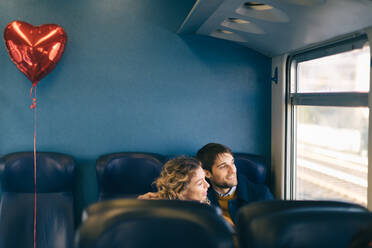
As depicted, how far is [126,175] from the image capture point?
2598mm

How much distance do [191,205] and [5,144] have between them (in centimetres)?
235

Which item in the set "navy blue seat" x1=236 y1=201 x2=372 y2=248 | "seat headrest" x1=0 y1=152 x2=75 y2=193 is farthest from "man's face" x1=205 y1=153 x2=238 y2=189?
"navy blue seat" x1=236 y1=201 x2=372 y2=248

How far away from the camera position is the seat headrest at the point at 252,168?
2711mm

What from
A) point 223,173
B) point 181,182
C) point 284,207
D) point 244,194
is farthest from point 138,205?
point 244,194

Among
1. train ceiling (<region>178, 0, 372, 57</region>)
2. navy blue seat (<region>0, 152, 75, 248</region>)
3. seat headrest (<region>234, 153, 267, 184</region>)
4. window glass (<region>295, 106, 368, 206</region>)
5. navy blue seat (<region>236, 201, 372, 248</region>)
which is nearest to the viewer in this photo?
navy blue seat (<region>236, 201, 372, 248</region>)

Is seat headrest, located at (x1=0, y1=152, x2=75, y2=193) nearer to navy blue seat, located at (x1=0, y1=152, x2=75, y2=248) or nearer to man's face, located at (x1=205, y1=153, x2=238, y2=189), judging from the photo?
navy blue seat, located at (x1=0, y1=152, x2=75, y2=248)

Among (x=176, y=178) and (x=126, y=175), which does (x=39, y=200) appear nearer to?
(x=126, y=175)

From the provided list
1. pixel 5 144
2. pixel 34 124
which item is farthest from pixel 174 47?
pixel 5 144

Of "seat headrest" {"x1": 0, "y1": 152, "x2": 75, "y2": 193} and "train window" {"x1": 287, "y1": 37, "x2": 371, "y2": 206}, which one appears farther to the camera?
"seat headrest" {"x1": 0, "y1": 152, "x2": 75, "y2": 193}

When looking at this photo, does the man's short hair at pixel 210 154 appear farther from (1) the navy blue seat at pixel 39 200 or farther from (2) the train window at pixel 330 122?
(1) the navy blue seat at pixel 39 200

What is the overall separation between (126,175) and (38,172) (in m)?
0.61

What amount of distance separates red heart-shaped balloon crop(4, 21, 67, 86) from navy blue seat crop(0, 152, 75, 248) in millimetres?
A: 611

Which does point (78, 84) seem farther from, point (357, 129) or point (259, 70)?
point (357, 129)

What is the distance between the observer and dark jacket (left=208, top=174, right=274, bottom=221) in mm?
2404
